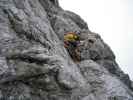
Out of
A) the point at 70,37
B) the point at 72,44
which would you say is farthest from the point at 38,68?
the point at 70,37

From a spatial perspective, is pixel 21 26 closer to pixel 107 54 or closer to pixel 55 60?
pixel 55 60

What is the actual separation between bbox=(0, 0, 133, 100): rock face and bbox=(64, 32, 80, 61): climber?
146cm

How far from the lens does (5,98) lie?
17750 mm

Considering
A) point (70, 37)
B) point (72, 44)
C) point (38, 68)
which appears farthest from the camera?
point (70, 37)

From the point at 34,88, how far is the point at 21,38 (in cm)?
398

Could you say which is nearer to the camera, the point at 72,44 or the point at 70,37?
the point at 72,44

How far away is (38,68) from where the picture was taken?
63.4ft

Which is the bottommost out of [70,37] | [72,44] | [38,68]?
[38,68]

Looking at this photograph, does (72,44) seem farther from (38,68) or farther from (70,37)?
(38,68)

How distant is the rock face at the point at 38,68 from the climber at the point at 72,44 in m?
1.46

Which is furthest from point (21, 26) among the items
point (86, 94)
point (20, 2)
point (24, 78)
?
point (86, 94)

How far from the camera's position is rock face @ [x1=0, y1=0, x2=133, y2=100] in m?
18.6

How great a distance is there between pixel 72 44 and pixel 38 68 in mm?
9122

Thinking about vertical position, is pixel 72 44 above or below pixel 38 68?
above
